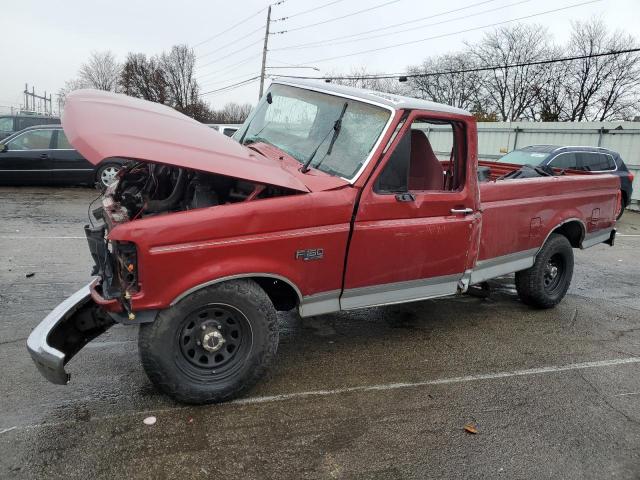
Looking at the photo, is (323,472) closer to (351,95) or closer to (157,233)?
(157,233)

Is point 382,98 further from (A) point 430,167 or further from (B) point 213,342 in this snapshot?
(B) point 213,342

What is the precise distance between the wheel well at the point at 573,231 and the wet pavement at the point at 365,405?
0.90 meters

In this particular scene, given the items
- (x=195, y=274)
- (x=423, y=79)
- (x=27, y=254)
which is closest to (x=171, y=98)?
(x=423, y=79)

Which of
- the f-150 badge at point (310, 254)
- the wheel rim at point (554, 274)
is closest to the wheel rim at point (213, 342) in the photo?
the f-150 badge at point (310, 254)

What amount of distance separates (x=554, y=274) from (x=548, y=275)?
10 centimetres

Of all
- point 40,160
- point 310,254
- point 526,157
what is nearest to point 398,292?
point 310,254

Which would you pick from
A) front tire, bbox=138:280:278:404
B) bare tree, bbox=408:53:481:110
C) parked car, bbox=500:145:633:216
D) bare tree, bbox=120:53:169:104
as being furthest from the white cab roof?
bare tree, bbox=120:53:169:104

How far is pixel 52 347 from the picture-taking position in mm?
3209

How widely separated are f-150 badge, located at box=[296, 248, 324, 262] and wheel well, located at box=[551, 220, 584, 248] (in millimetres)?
3473

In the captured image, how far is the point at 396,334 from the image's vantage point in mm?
4934

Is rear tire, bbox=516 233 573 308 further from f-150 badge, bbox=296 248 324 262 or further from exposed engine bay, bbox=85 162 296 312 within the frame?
exposed engine bay, bbox=85 162 296 312

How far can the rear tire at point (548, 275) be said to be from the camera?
5586mm

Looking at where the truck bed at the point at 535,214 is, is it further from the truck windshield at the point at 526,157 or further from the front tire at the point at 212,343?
the truck windshield at the point at 526,157

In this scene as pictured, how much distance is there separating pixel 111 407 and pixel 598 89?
53.3m
